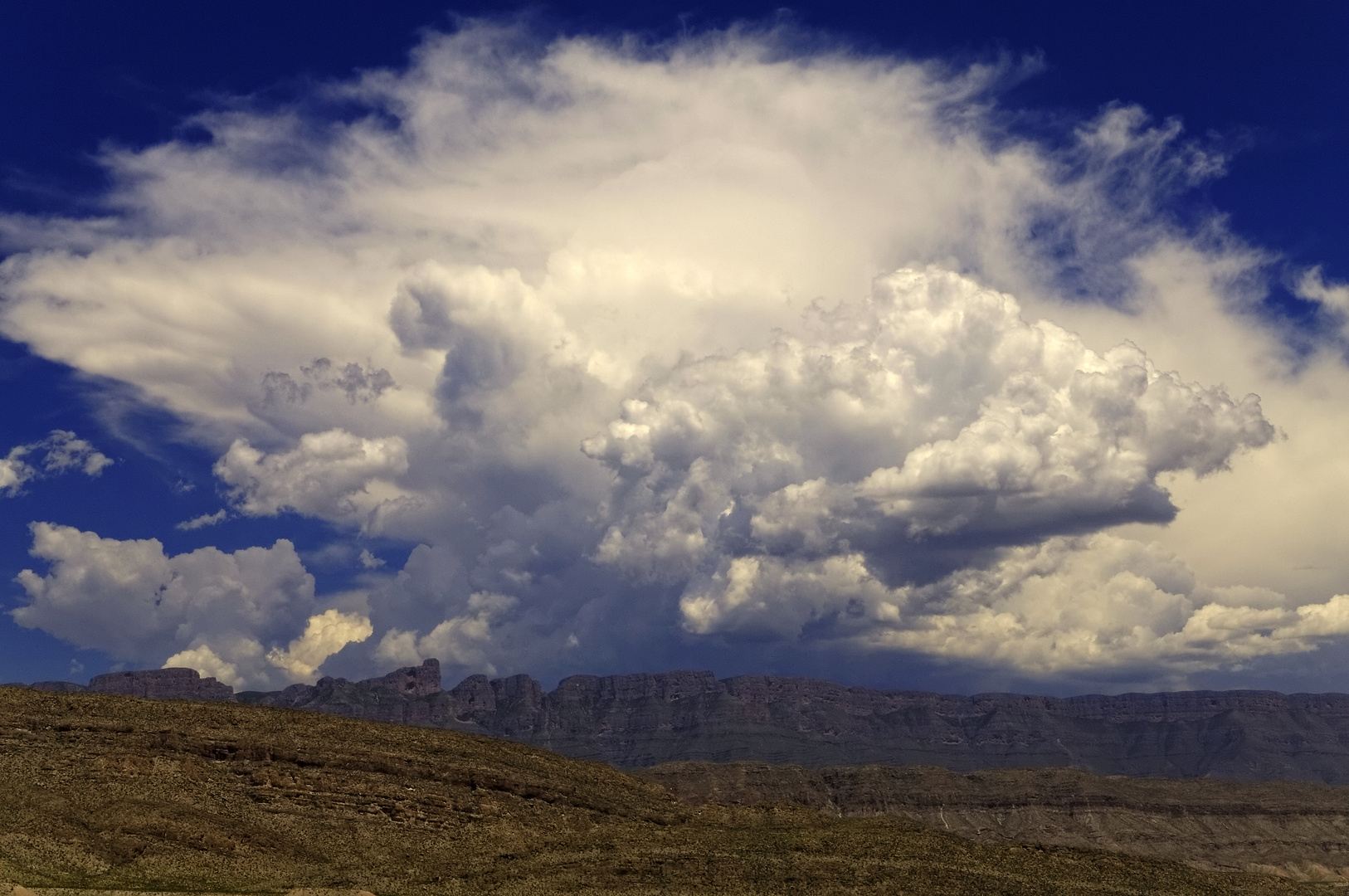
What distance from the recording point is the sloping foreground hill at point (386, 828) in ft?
313

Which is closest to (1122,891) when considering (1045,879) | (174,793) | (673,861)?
(1045,879)

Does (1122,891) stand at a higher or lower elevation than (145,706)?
lower

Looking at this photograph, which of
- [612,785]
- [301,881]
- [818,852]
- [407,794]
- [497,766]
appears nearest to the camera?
[301,881]

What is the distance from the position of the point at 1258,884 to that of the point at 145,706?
103 metres

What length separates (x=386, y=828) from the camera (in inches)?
4318

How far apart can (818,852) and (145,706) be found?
2609 inches

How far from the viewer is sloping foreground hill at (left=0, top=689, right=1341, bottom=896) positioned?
95.3 m

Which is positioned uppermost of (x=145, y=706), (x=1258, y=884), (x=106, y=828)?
(x=145, y=706)

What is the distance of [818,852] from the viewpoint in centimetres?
10369

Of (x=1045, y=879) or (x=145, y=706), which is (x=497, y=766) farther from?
(x=1045, y=879)

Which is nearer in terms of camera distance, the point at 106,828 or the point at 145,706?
the point at 106,828

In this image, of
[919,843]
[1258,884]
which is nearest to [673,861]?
[919,843]

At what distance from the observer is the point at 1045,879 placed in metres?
102

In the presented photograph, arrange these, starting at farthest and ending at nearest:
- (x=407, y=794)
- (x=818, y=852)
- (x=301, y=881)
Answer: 1. (x=407, y=794)
2. (x=818, y=852)
3. (x=301, y=881)
